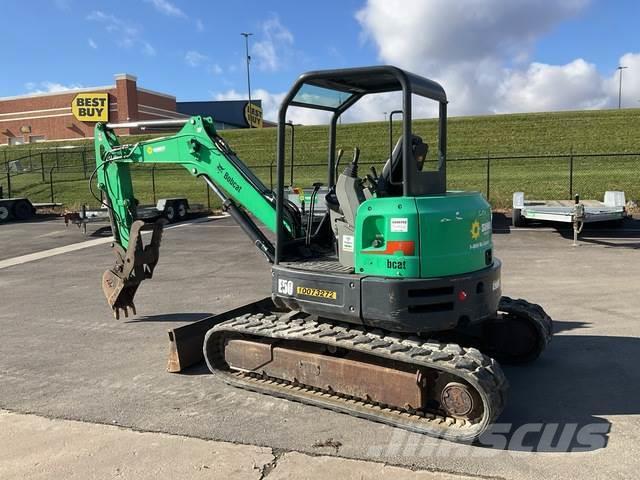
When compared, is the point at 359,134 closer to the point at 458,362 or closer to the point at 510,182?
the point at 510,182

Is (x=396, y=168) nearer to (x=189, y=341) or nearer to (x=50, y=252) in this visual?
(x=189, y=341)

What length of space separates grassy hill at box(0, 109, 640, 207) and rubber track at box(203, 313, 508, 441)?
15876mm

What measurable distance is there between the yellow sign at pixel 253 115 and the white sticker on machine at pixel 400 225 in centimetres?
6227

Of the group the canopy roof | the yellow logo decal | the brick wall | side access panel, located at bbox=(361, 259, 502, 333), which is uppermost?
the brick wall

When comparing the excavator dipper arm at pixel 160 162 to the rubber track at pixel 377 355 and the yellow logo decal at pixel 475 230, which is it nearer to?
the rubber track at pixel 377 355

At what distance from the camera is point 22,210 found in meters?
21.8

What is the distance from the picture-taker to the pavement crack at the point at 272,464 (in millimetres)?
3656

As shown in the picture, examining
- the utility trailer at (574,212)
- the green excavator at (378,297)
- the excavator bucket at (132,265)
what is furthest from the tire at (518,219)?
the excavator bucket at (132,265)

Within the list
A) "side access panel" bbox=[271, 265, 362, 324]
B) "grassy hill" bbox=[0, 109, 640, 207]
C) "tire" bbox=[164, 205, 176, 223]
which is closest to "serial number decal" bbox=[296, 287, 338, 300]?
"side access panel" bbox=[271, 265, 362, 324]

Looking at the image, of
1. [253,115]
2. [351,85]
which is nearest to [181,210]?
[351,85]

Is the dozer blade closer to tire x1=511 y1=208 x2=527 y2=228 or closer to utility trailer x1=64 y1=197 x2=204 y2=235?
tire x1=511 y1=208 x2=527 y2=228

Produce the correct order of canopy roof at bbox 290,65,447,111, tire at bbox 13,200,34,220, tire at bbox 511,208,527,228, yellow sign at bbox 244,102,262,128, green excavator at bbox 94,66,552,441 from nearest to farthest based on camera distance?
green excavator at bbox 94,66,552,441 < canopy roof at bbox 290,65,447,111 < tire at bbox 511,208,527,228 < tire at bbox 13,200,34,220 < yellow sign at bbox 244,102,262,128

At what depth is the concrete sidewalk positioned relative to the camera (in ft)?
12.0

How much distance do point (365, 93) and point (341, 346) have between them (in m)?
2.72
